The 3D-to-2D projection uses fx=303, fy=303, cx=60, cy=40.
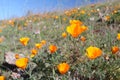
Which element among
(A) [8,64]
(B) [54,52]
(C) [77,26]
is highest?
(C) [77,26]

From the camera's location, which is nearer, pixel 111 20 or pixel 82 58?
pixel 82 58

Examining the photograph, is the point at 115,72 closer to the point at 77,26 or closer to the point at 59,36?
the point at 77,26

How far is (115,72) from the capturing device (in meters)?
2.90

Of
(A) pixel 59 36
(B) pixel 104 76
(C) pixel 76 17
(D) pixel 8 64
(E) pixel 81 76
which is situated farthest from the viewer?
(C) pixel 76 17

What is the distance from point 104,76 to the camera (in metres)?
2.90

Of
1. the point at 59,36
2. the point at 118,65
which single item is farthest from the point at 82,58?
the point at 59,36

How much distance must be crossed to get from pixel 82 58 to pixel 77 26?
18.7 inches

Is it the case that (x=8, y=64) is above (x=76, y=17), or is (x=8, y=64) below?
below

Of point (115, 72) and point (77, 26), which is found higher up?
point (77, 26)

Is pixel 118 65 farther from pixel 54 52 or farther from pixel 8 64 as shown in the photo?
pixel 8 64

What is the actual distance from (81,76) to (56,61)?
0.31m

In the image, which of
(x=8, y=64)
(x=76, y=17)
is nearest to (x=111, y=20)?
(x=76, y=17)

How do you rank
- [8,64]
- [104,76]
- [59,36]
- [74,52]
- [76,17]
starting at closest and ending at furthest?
[104,76] → [74,52] → [8,64] → [59,36] → [76,17]

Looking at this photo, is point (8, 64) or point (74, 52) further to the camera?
point (8, 64)
